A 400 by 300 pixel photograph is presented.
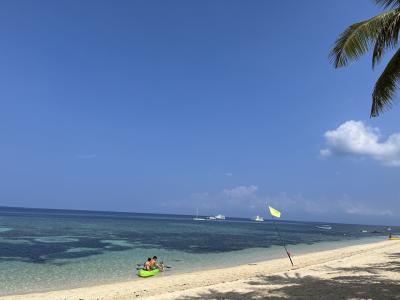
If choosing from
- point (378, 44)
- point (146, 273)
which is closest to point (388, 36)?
point (378, 44)

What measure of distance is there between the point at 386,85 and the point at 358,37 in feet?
4.84

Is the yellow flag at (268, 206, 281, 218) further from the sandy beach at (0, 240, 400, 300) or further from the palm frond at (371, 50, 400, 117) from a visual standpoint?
the palm frond at (371, 50, 400, 117)

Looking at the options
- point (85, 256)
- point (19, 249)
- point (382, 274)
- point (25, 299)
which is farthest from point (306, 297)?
point (19, 249)

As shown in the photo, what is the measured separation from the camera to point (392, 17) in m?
9.96

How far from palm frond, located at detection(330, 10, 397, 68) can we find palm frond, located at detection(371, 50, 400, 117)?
81 centimetres

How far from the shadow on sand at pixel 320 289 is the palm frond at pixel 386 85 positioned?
5.63 meters

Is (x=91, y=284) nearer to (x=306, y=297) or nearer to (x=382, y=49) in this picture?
(x=306, y=297)

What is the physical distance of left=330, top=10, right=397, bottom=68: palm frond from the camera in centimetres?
1012

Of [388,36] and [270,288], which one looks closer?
[388,36]

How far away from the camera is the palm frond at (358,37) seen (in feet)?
33.2

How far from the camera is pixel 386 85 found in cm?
1043

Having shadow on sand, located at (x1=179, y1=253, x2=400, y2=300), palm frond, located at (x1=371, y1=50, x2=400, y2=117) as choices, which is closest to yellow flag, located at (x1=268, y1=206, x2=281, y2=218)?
shadow on sand, located at (x1=179, y1=253, x2=400, y2=300)

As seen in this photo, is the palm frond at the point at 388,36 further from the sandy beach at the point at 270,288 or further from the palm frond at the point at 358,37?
the sandy beach at the point at 270,288

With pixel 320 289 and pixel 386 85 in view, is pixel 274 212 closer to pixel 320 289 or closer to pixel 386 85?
pixel 320 289
